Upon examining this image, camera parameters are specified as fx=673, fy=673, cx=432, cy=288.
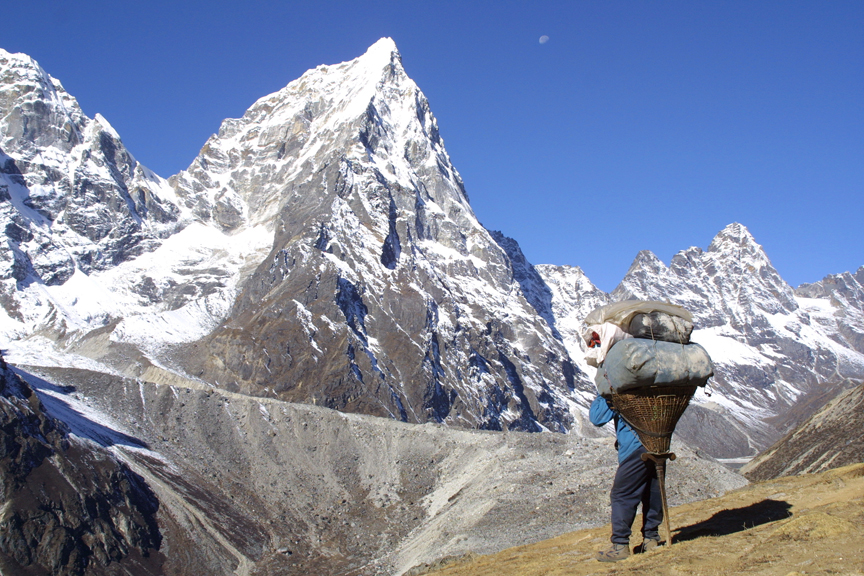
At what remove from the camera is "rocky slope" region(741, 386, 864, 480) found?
52938mm

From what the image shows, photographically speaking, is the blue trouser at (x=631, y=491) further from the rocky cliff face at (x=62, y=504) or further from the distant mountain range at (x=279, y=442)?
the rocky cliff face at (x=62, y=504)

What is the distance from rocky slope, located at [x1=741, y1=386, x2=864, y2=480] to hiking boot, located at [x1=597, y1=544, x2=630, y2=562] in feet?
140

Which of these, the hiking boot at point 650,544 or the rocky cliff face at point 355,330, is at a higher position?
the rocky cliff face at point 355,330

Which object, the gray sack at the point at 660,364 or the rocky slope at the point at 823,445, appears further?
the rocky slope at the point at 823,445

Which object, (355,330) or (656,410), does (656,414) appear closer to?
(656,410)

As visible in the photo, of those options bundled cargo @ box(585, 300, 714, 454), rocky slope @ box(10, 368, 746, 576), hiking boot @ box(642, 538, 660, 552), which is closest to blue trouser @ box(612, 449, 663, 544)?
hiking boot @ box(642, 538, 660, 552)

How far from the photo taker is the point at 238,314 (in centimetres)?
15788

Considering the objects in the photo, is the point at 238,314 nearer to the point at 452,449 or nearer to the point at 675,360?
the point at 452,449

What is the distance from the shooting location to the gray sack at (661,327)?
1433 centimetres

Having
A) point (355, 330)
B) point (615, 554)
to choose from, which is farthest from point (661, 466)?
point (355, 330)

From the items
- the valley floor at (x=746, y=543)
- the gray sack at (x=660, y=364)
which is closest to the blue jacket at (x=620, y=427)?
the gray sack at (x=660, y=364)

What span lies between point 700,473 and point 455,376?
12784 centimetres

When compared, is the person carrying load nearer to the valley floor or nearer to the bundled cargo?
the bundled cargo

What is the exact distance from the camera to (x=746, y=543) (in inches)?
541
